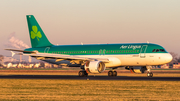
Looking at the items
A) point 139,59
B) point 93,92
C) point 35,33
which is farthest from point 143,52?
point 93,92

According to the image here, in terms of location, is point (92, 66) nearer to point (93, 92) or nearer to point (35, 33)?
point (35, 33)

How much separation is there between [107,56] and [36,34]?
590 inches

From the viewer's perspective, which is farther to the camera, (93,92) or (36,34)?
(36,34)

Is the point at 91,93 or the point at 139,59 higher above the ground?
the point at 139,59

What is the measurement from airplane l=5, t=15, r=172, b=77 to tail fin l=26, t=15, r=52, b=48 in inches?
41.7

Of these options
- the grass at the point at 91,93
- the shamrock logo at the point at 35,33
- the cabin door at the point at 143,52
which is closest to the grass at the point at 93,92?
the grass at the point at 91,93

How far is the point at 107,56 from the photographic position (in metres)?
47.9

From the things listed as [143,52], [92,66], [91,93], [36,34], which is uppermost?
[36,34]

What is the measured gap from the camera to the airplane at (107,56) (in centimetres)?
4497

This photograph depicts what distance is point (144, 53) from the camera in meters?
45.3

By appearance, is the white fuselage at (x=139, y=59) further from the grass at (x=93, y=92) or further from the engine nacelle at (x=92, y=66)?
the grass at (x=93, y=92)

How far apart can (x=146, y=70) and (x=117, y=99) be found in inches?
1154

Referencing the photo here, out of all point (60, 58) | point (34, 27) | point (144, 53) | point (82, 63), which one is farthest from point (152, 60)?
point (34, 27)

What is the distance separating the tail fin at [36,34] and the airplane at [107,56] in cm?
106
